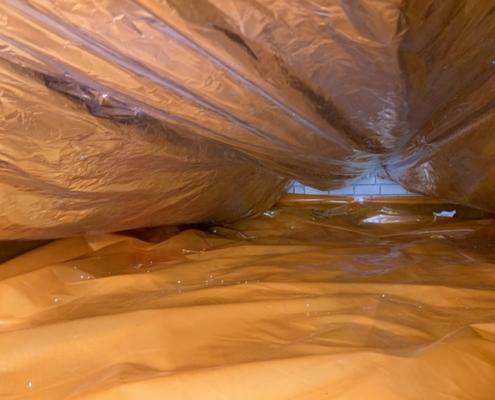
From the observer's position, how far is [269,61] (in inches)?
26.7

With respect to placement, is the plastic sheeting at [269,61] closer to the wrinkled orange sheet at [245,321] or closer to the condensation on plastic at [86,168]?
the condensation on plastic at [86,168]

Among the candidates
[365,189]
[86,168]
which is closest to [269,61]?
[86,168]

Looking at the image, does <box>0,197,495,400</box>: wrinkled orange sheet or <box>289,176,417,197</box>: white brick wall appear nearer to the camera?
<box>0,197,495,400</box>: wrinkled orange sheet

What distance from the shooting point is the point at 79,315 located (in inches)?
35.0

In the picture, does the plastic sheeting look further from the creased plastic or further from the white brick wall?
the white brick wall

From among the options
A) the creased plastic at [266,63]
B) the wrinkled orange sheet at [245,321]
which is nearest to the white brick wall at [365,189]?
the wrinkled orange sheet at [245,321]

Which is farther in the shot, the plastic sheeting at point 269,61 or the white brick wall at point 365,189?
the white brick wall at point 365,189

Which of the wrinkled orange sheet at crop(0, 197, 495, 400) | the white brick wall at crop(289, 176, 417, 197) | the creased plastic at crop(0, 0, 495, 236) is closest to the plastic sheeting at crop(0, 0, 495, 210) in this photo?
the creased plastic at crop(0, 0, 495, 236)

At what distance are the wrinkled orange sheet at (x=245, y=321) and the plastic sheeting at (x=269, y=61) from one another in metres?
0.31

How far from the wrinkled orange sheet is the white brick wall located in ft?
2.08

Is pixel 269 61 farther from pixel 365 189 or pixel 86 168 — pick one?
pixel 365 189

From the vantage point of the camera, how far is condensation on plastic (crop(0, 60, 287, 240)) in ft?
2.39

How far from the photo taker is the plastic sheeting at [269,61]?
0.55 metres

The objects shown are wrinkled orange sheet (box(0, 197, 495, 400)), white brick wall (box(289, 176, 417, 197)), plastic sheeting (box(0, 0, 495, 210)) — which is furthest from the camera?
white brick wall (box(289, 176, 417, 197))
